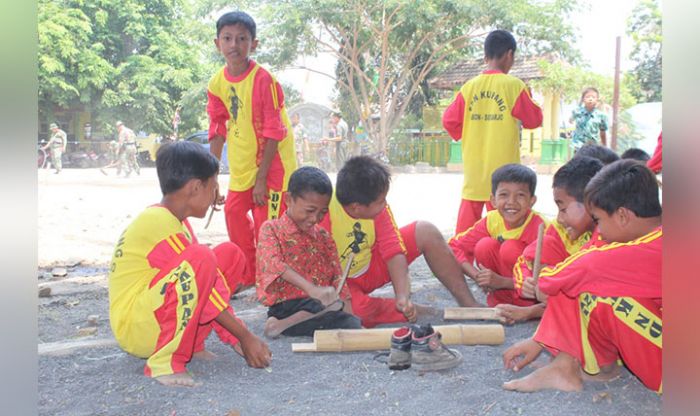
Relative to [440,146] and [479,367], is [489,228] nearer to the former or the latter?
[479,367]

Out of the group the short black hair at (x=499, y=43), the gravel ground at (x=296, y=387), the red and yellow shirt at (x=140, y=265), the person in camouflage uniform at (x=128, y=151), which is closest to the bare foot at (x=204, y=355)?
the gravel ground at (x=296, y=387)

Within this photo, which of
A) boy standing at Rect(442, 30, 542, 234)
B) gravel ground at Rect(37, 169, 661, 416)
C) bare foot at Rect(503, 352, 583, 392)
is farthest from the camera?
boy standing at Rect(442, 30, 542, 234)

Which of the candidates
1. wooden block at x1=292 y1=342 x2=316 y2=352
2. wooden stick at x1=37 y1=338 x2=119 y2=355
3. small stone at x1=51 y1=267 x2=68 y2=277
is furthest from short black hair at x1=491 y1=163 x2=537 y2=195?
small stone at x1=51 y1=267 x2=68 y2=277

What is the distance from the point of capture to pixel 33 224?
88 cm

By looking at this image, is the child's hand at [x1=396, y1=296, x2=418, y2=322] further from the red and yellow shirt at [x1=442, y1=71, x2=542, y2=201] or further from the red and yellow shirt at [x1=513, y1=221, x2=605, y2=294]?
the red and yellow shirt at [x1=442, y1=71, x2=542, y2=201]

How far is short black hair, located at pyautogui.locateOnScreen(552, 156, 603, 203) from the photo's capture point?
3.24 meters

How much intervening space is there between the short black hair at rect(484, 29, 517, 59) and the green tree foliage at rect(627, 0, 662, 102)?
1719 cm

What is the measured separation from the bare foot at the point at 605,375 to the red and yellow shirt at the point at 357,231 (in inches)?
49.4

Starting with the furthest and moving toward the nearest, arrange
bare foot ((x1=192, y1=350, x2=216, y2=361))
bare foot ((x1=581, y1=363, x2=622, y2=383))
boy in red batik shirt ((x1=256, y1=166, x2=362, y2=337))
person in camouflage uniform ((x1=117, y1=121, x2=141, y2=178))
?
person in camouflage uniform ((x1=117, y1=121, x2=141, y2=178)) → boy in red batik shirt ((x1=256, y1=166, x2=362, y2=337)) → bare foot ((x1=192, y1=350, x2=216, y2=361)) → bare foot ((x1=581, y1=363, x2=622, y2=383))

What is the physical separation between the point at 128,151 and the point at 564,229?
16.2 meters

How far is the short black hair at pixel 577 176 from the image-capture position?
3.24 meters

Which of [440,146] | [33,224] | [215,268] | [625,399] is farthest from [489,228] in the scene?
[440,146]

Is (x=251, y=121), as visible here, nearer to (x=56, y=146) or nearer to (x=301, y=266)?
(x=301, y=266)

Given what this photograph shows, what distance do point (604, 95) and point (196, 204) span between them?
2073 centimetres
